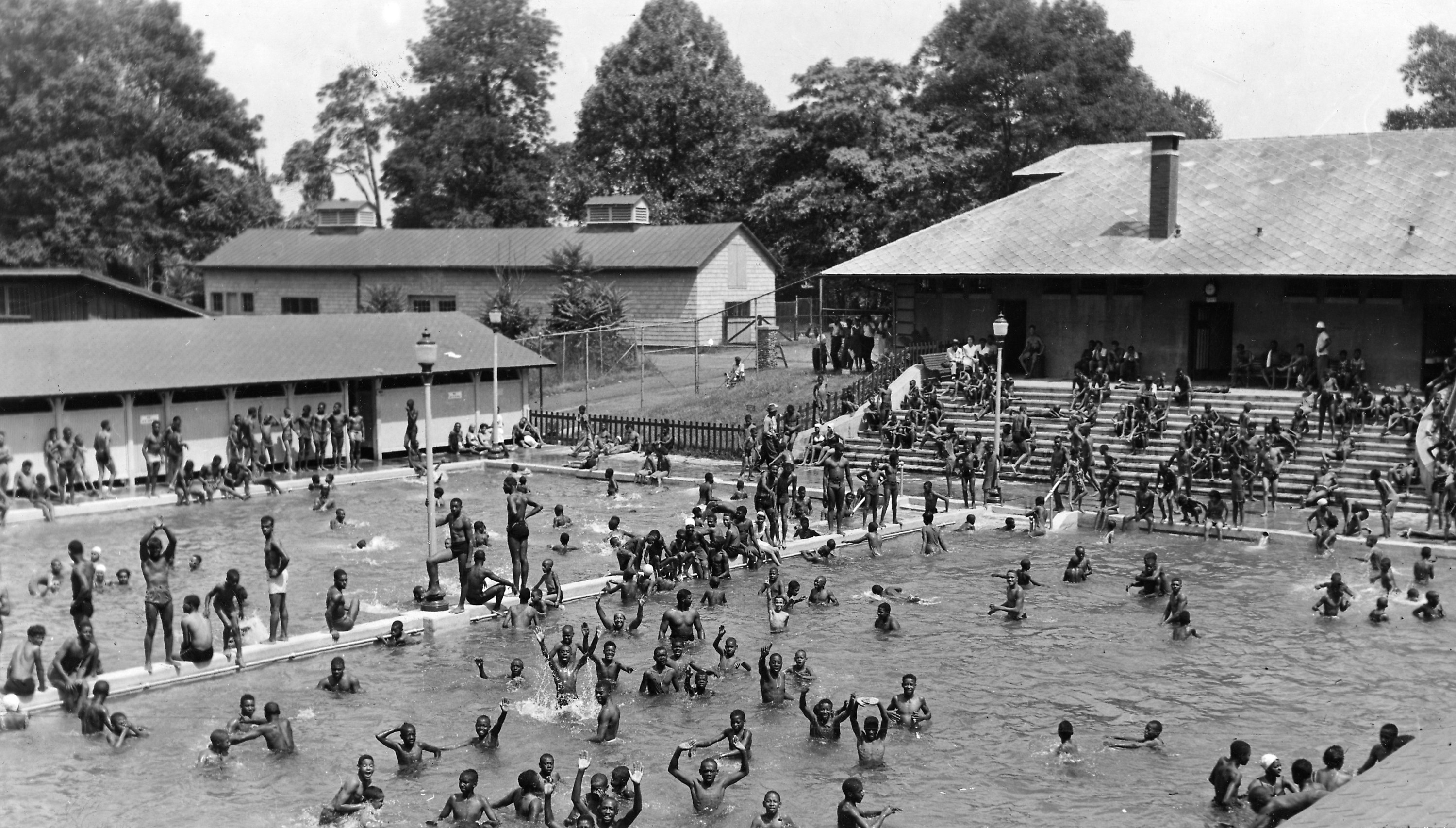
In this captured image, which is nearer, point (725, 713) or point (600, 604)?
point (725, 713)

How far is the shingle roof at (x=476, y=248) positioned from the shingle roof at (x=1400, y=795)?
46.5 m

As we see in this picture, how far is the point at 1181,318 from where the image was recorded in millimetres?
40375

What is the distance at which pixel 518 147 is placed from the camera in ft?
277

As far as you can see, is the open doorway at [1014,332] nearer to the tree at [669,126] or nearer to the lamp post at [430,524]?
the lamp post at [430,524]

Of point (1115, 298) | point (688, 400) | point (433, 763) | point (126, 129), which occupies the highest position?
point (126, 129)

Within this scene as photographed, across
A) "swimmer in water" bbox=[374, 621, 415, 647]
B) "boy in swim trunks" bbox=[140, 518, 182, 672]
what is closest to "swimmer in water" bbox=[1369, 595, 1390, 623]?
"swimmer in water" bbox=[374, 621, 415, 647]

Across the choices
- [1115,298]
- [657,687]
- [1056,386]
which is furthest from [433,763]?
[1115,298]

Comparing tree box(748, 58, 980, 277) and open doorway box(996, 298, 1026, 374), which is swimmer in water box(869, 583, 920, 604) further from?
tree box(748, 58, 980, 277)

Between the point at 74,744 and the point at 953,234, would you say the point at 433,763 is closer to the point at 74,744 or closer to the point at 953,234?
the point at 74,744

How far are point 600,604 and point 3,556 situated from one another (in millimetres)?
12411

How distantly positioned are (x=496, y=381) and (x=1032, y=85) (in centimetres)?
3417

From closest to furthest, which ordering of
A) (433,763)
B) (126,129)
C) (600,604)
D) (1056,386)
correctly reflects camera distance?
(433,763) < (600,604) < (1056,386) < (126,129)

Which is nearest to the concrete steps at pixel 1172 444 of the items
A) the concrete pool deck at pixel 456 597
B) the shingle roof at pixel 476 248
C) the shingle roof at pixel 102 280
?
the concrete pool deck at pixel 456 597

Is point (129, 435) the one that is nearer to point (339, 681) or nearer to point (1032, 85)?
point (339, 681)
